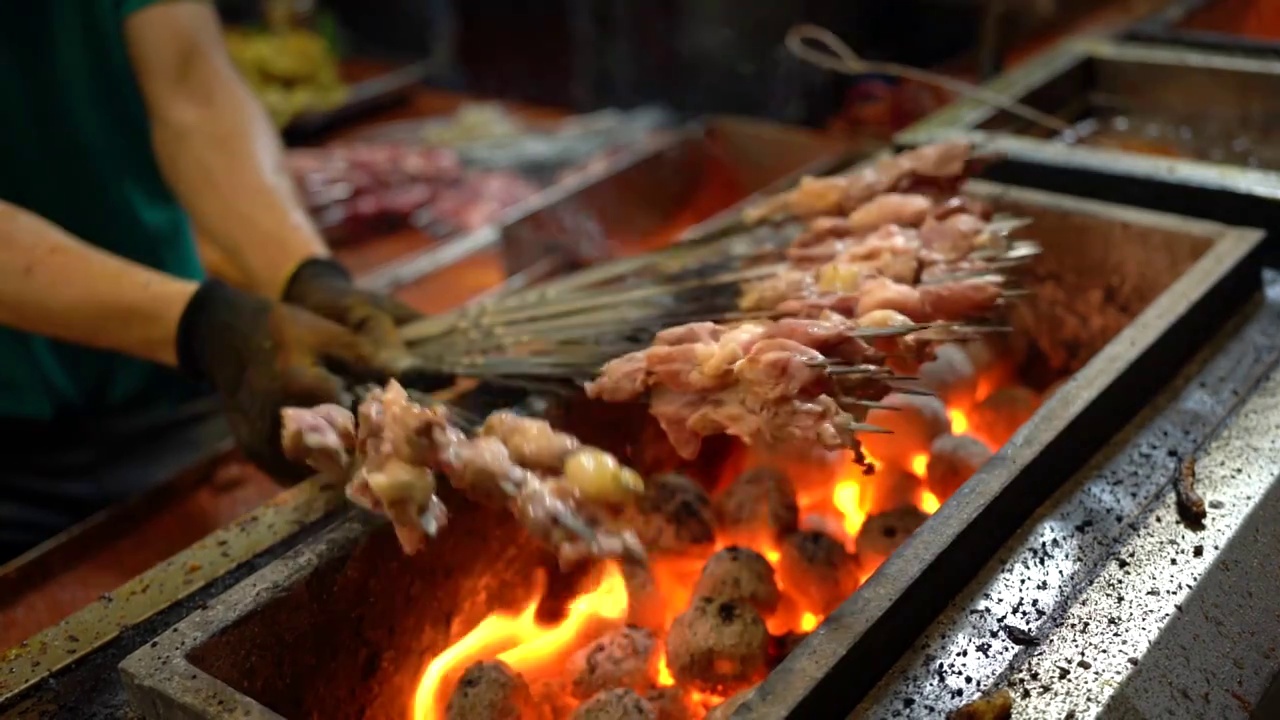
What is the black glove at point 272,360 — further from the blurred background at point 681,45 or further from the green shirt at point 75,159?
the blurred background at point 681,45

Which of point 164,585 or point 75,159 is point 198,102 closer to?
point 75,159

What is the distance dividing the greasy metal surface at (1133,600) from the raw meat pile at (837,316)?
396mm

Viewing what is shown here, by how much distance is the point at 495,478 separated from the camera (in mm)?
1772

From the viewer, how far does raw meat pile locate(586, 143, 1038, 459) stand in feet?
5.93

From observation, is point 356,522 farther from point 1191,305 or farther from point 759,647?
point 1191,305

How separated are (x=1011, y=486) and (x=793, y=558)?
0.48 m

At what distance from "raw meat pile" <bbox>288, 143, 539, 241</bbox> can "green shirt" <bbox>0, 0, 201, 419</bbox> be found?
157 cm

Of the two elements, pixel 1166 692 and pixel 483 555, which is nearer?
pixel 1166 692

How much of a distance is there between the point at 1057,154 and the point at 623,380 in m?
1.86

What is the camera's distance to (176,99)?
10.5ft

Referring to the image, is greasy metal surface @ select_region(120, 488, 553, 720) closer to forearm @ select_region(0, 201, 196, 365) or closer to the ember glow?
the ember glow

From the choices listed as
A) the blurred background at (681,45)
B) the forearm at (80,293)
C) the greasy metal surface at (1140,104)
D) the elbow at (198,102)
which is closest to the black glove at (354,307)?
the forearm at (80,293)

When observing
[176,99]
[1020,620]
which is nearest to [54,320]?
[176,99]

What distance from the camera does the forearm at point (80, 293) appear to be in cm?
246
